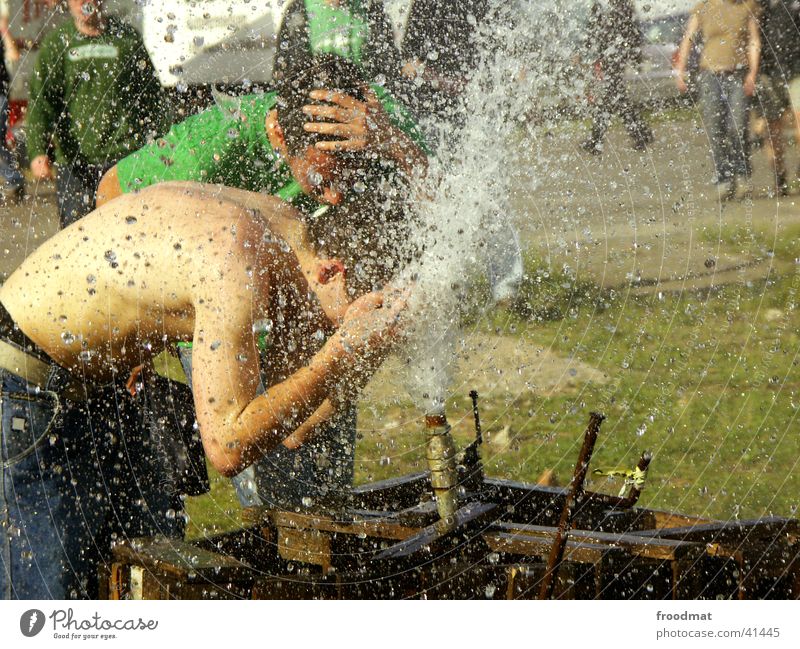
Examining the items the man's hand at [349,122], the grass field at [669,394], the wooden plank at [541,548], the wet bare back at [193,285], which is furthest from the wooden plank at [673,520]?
the man's hand at [349,122]

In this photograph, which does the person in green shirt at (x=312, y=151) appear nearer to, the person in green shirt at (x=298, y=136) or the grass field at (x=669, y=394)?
the person in green shirt at (x=298, y=136)

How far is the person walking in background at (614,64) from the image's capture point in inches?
63.9

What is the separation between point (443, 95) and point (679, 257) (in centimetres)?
43

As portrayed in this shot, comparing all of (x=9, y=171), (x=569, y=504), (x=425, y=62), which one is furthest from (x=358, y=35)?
(x=569, y=504)

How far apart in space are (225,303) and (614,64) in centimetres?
68

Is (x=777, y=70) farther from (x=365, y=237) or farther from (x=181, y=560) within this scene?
(x=181, y=560)

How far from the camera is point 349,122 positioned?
1684 mm

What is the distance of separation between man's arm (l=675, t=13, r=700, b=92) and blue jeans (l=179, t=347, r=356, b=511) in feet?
2.32

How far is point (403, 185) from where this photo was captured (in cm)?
169
